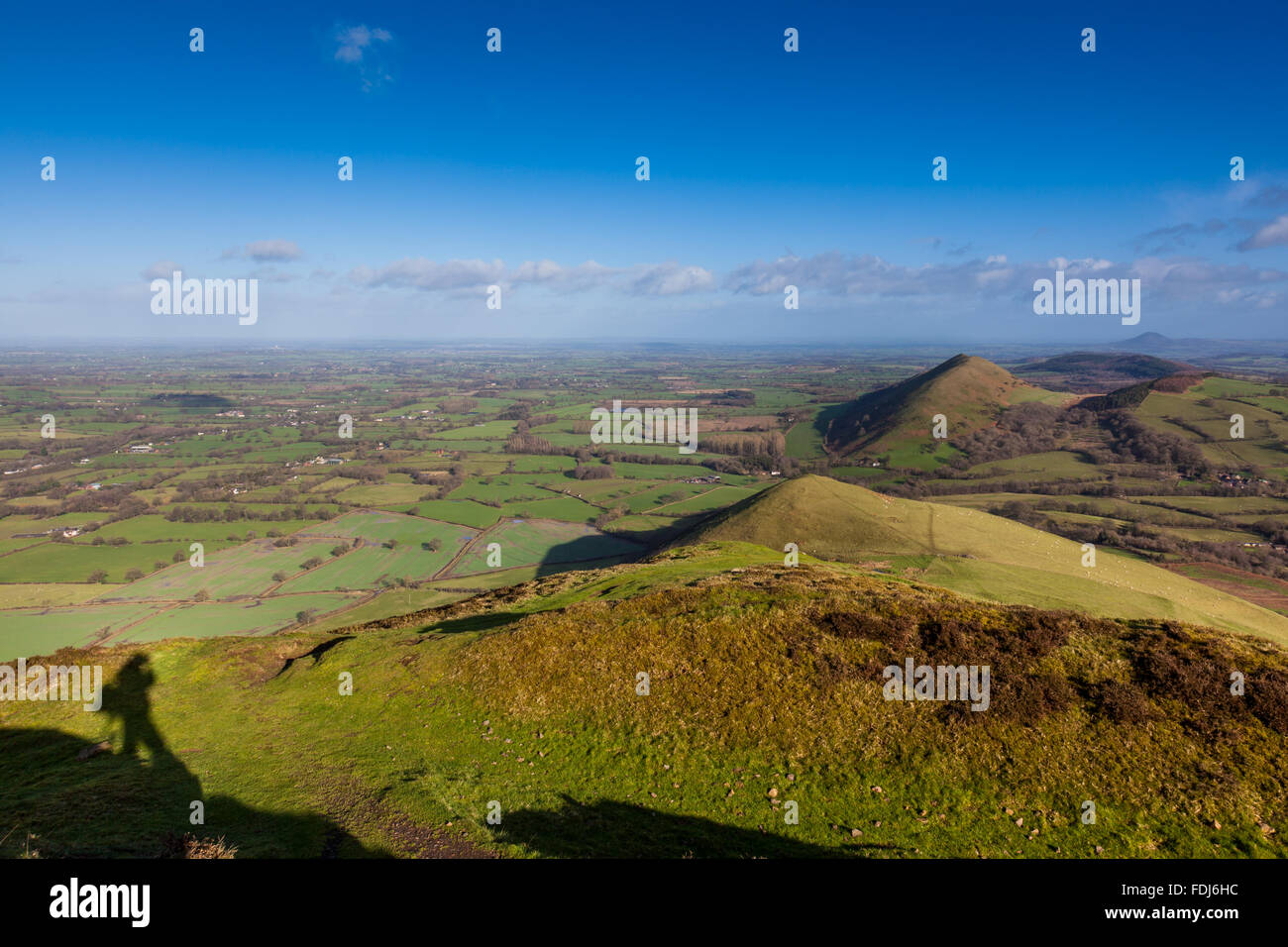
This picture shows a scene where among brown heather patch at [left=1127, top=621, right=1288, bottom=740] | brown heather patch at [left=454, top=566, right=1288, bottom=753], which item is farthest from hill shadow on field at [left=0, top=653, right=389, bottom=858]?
brown heather patch at [left=1127, top=621, right=1288, bottom=740]

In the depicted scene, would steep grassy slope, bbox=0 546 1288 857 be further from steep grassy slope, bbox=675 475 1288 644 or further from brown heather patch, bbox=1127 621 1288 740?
steep grassy slope, bbox=675 475 1288 644

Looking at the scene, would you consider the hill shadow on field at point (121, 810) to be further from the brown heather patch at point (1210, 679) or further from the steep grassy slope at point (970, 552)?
the steep grassy slope at point (970, 552)

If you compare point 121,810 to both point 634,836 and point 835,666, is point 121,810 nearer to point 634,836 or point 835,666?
point 634,836

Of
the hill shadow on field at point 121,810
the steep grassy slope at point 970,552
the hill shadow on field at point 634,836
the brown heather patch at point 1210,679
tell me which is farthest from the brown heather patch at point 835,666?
the steep grassy slope at point 970,552
